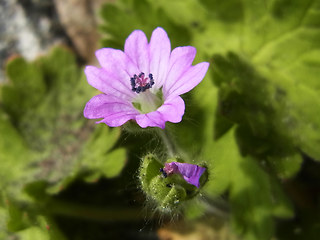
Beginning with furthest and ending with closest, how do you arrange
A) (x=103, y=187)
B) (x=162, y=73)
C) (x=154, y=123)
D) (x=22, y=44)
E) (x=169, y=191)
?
(x=22, y=44)
(x=103, y=187)
(x=162, y=73)
(x=169, y=191)
(x=154, y=123)

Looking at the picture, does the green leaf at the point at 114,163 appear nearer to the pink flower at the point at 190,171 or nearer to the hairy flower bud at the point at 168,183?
the hairy flower bud at the point at 168,183

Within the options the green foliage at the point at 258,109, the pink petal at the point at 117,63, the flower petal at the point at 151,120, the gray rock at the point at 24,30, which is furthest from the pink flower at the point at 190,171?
the gray rock at the point at 24,30

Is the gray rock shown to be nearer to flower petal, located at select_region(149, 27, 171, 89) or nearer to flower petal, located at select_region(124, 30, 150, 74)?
flower petal, located at select_region(124, 30, 150, 74)

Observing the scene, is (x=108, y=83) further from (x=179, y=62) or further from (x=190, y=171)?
(x=190, y=171)

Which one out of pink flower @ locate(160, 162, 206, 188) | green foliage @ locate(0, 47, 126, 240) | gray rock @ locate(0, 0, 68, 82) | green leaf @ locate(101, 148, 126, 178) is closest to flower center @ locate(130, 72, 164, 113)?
pink flower @ locate(160, 162, 206, 188)

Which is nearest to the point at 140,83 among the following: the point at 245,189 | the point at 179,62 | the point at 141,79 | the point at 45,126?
the point at 141,79

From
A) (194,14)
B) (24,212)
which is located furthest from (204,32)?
(24,212)

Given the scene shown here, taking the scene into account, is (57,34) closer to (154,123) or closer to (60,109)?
(60,109)
